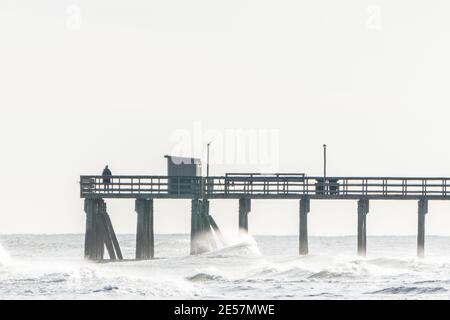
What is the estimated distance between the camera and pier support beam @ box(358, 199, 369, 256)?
62.5 metres

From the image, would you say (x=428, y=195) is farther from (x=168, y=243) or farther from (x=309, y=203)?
(x=168, y=243)

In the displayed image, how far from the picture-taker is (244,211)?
63.4 m

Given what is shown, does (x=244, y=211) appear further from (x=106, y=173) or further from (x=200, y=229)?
(x=106, y=173)

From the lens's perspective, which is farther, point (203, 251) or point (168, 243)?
point (168, 243)

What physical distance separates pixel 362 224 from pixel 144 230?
30.8 ft

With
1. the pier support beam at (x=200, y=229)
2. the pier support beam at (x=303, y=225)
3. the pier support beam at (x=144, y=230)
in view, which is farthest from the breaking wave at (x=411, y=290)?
the pier support beam at (x=144, y=230)

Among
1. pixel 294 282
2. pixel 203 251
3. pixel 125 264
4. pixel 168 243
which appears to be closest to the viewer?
pixel 294 282

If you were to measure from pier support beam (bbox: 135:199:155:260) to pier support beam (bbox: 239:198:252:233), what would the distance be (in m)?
3.92

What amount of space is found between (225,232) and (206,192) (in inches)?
118
